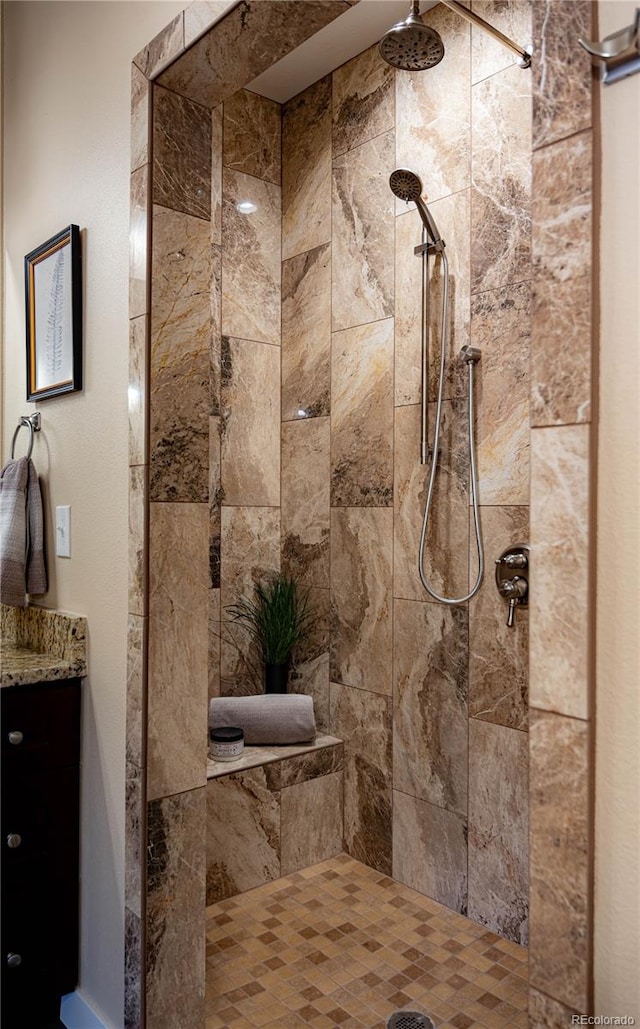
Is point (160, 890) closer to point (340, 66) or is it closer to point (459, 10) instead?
point (459, 10)

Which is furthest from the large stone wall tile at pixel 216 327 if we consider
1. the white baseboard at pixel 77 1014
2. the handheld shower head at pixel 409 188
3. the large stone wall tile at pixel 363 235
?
the white baseboard at pixel 77 1014

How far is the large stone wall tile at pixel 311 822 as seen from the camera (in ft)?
7.94

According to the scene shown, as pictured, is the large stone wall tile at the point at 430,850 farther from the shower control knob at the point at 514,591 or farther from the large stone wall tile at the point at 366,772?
the shower control knob at the point at 514,591

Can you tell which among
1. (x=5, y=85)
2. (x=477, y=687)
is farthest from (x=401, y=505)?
(x=5, y=85)

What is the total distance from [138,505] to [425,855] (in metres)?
1.53

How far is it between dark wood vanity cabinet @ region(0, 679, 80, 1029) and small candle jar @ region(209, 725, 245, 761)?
25.4 inches

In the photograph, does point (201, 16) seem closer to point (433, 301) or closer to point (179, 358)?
point (179, 358)

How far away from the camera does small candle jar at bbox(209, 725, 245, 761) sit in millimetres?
2367

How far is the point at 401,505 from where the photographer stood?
2.40 meters

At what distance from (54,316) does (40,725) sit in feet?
3.44

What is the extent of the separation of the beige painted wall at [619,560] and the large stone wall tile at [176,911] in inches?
38.7

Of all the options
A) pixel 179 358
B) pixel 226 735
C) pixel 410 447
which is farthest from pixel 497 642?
pixel 179 358

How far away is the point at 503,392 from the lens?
208cm

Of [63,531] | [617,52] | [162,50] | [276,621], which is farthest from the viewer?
[276,621]
